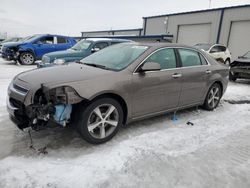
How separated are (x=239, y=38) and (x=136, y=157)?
53.6ft

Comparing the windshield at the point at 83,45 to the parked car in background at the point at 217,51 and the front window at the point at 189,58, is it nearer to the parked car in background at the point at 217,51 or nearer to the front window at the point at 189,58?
the front window at the point at 189,58

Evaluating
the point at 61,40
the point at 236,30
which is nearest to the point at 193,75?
the point at 61,40

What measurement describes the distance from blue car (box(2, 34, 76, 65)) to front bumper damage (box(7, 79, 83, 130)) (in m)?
10.4

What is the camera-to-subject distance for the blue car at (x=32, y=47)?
1238 centimetres

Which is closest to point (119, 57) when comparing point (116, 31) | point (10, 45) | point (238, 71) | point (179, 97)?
point (179, 97)

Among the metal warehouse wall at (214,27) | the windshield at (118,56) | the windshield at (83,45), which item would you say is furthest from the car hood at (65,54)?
the metal warehouse wall at (214,27)

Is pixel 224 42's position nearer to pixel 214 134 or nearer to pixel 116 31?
pixel 214 134

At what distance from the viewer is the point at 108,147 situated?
3.38 m

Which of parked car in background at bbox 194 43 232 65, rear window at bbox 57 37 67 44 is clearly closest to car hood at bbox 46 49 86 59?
rear window at bbox 57 37 67 44

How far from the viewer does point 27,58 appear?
12.7 meters

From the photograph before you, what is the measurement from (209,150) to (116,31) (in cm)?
3045

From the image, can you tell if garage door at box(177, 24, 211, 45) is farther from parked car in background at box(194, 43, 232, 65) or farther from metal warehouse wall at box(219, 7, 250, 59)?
parked car in background at box(194, 43, 232, 65)

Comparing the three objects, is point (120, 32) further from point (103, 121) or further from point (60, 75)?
point (103, 121)

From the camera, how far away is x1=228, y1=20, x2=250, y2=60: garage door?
52.4 ft
